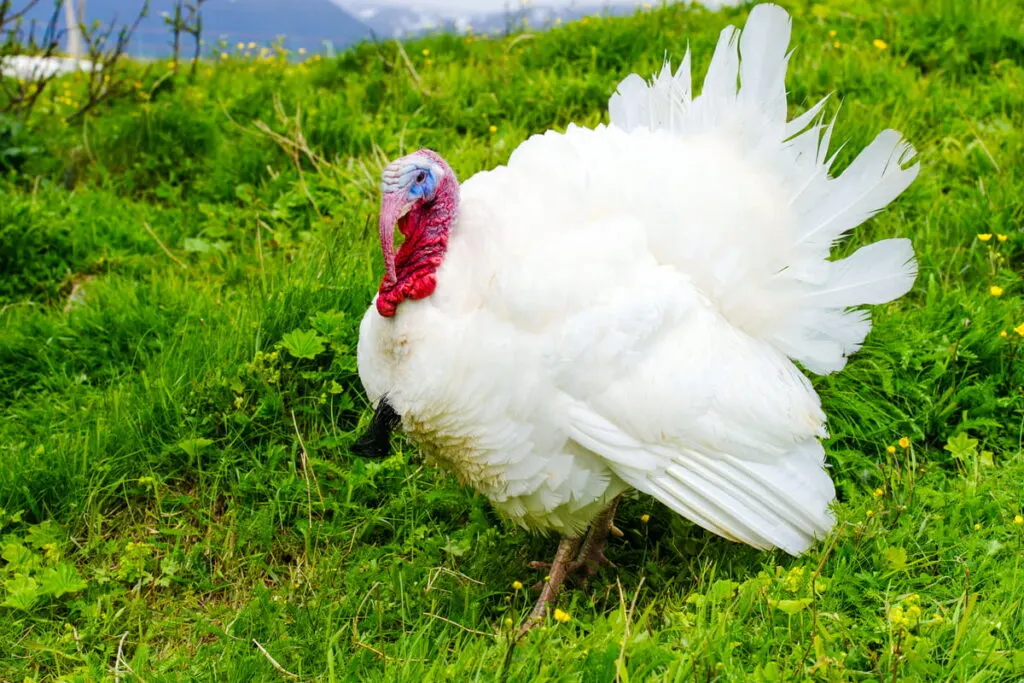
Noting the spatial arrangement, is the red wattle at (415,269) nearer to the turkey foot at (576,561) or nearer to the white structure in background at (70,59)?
the turkey foot at (576,561)

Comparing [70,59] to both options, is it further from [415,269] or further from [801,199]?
[801,199]

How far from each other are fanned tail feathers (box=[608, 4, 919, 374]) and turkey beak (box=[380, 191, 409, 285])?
114 centimetres

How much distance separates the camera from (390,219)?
118 inches

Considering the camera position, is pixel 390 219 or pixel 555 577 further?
pixel 555 577

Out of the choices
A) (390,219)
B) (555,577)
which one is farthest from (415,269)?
(555,577)

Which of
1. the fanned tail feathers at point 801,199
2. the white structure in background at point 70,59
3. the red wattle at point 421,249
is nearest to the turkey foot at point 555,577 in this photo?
the fanned tail feathers at point 801,199

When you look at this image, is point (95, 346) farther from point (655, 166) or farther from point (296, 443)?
point (655, 166)

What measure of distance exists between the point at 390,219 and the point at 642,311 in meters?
0.79

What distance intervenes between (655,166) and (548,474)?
3.47 feet

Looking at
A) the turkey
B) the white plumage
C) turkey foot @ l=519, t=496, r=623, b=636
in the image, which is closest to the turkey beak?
the turkey

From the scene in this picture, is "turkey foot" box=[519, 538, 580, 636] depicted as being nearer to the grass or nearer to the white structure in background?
the grass

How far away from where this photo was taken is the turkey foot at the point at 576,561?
3.48m

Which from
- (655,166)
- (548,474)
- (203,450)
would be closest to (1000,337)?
(655,166)

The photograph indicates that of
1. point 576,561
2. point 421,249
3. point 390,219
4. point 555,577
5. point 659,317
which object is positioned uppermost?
point 390,219
